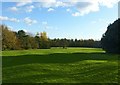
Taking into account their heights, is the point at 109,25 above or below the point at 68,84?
above

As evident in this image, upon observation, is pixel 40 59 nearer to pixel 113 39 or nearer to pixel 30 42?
pixel 113 39

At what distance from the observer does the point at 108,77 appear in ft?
69.8

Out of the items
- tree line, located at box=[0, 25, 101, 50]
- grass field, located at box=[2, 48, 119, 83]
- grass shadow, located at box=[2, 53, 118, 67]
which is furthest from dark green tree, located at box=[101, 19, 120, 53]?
tree line, located at box=[0, 25, 101, 50]

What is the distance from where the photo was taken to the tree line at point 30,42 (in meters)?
106

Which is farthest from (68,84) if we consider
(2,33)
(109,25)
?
(2,33)

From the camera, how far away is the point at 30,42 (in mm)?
125875

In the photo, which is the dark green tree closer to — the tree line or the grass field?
the grass field

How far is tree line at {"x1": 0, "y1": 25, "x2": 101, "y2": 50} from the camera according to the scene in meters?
106

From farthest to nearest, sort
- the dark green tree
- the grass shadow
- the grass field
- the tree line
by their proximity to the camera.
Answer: the tree line, the dark green tree, the grass shadow, the grass field

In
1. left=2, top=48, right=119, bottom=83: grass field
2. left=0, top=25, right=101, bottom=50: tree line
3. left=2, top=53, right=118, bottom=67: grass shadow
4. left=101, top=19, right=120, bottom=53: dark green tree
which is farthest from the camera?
left=0, top=25, right=101, bottom=50: tree line

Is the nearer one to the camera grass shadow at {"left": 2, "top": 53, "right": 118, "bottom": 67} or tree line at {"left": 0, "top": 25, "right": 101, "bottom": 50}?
grass shadow at {"left": 2, "top": 53, "right": 118, "bottom": 67}

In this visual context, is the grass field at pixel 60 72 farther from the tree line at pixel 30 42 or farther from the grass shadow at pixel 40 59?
the tree line at pixel 30 42

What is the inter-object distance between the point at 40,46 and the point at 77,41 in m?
33.0

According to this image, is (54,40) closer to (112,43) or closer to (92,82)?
(112,43)
